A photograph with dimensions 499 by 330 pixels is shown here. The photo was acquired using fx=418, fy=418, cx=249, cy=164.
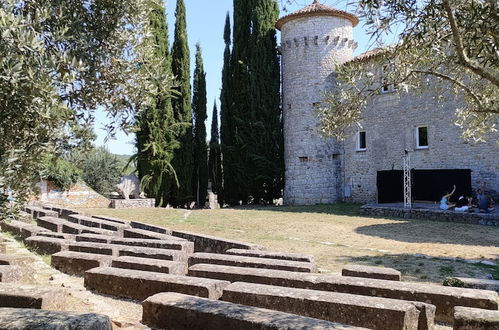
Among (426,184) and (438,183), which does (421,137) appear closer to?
(426,184)

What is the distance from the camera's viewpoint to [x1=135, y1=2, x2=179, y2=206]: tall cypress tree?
25328 millimetres

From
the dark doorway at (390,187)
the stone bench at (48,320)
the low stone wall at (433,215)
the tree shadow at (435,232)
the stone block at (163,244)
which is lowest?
the tree shadow at (435,232)

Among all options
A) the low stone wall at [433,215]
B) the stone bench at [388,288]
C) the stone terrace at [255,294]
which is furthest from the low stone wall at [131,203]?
the stone bench at [388,288]

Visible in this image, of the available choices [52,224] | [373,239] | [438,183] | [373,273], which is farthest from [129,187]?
[373,273]

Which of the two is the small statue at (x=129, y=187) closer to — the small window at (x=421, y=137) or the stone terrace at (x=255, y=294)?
the small window at (x=421, y=137)

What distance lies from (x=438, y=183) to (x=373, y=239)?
1070 cm

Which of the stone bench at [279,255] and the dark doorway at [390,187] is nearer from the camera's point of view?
the stone bench at [279,255]

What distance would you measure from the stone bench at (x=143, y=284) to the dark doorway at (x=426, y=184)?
60.5 feet

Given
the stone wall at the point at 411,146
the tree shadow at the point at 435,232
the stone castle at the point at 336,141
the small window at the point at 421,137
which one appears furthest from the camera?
the small window at the point at 421,137

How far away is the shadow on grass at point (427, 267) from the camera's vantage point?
279 inches

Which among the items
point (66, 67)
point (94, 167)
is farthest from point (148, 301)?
point (94, 167)

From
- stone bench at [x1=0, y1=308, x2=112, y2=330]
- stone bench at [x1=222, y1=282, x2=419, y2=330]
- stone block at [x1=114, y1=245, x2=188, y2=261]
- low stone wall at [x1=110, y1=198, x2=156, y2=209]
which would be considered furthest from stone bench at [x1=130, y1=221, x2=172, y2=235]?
low stone wall at [x1=110, y1=198, x2=156, y2=209]

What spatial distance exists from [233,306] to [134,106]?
12.5ft

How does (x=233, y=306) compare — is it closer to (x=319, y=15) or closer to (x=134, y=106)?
(x=134, y=106)
